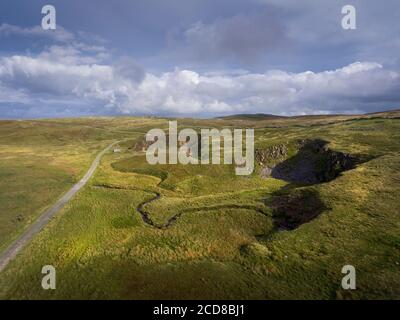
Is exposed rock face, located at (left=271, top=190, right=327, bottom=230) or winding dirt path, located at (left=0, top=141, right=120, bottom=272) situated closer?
winding dirt path, located at (left=0, top=141, right=120, bottom=272)

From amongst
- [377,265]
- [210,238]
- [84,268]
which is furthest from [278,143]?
[84,268]

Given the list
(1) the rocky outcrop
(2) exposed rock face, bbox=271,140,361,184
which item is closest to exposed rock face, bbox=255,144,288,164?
(1) the rocky outcrop

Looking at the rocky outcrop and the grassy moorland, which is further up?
the rocky outcrop

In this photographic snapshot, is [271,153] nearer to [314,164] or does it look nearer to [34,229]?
[314,164]

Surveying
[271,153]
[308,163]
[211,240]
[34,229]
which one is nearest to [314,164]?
[308,163]

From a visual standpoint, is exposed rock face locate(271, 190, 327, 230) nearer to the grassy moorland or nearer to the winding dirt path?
the grassy moorland

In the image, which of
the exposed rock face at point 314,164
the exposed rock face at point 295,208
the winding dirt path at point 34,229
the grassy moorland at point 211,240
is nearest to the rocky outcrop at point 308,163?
the exposed rock face at point 314,164

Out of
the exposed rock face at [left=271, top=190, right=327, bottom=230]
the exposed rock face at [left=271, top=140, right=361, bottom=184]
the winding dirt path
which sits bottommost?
the winding dirt path

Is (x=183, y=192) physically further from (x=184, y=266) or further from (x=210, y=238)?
(x=184, y=266)

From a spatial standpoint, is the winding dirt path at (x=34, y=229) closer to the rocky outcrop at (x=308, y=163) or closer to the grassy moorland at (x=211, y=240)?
the grassy moorland at (x=211, y=240)
